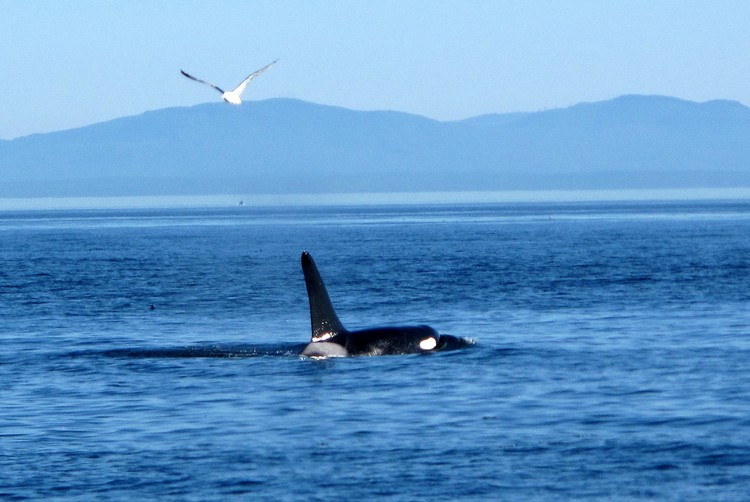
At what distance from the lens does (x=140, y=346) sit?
105 feet

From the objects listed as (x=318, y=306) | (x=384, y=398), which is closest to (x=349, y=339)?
(x=318, y=306)

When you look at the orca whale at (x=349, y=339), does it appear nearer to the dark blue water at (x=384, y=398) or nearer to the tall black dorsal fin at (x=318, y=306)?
the tall black dorsal fin at (x=318, y=306)

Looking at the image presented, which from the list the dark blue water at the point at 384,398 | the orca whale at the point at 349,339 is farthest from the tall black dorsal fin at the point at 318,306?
the dark blue water at the point at 384,398

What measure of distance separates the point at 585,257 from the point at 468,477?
61.0 meters

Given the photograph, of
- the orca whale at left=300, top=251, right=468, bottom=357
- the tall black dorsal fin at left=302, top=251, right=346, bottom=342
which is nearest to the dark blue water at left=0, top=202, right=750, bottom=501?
the orca whale at left=300, top=251, right=468, bottom=357

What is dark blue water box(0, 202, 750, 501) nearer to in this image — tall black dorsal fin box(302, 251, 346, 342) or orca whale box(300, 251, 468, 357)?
orca whale box(300, 251, 468, 357)

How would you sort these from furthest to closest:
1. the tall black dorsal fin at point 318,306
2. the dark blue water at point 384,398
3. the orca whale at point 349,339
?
1. the orca whale at point 349,339
2. the tall black dorsal fin at point 318,306
3. the dark blue water at point 384,398

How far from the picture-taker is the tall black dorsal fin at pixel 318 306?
27750mm

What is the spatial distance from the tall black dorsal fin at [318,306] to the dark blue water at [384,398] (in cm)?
85

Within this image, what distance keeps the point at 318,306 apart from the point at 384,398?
529 centimetres

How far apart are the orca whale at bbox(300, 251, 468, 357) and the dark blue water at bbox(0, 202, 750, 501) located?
456 mm

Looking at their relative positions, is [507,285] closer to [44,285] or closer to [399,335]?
[44,285]

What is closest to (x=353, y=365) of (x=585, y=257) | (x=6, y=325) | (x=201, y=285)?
(x=6, y=325)

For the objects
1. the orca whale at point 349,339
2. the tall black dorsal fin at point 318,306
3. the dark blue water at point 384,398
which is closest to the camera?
the dark blue water at point 384,398
